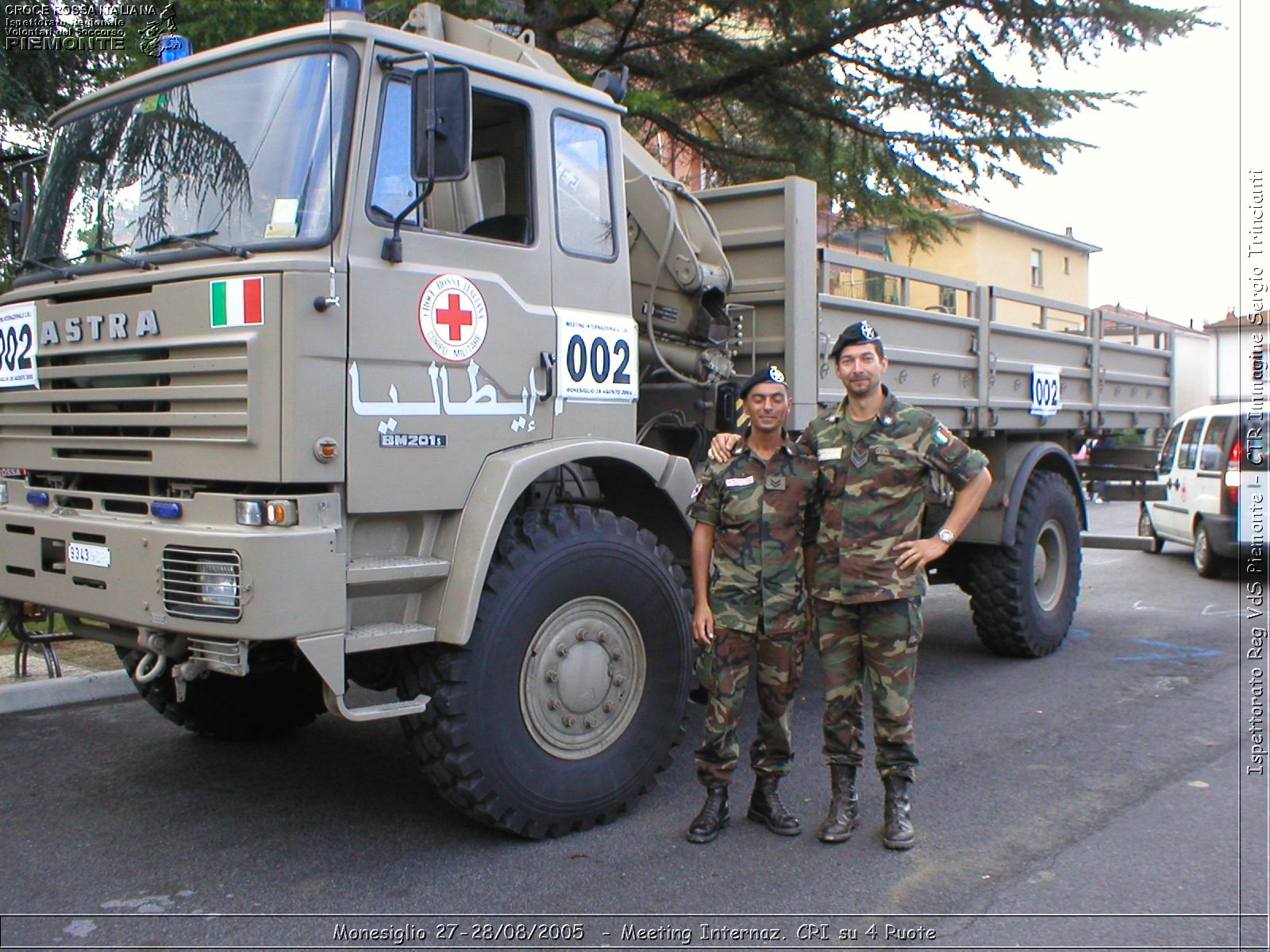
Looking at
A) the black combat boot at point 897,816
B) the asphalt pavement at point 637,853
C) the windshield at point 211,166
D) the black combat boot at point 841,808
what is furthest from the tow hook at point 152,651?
the black combat boot at point 897,816

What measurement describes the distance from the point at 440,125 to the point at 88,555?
1905 millimetres

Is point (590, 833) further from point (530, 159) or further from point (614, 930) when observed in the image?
point (530, 159)

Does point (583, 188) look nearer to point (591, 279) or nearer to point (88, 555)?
point (591, 279)

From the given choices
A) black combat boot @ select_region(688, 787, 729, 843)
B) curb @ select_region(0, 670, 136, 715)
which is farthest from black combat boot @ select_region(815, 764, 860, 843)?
curb @ select_region(0, 670, 136, 715)

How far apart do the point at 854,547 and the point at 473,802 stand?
165 cm

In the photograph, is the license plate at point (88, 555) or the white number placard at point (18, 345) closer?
the license plate at point (88, 555)

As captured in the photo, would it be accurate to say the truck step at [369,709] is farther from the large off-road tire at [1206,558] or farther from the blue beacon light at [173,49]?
the large off-road tire at [1206,558]

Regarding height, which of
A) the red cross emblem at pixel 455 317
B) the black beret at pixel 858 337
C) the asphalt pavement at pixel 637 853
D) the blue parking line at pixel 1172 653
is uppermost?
the red cross emblem at pixel 455 317

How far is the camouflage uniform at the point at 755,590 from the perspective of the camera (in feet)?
14.2

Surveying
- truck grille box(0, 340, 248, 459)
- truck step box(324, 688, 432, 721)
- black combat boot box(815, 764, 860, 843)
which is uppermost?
truck grille box(0, 340, 248, 459)

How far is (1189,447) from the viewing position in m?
11.9

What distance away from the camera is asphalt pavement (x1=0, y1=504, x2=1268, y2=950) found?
3652mm

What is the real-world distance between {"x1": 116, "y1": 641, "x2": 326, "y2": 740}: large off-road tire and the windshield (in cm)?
191

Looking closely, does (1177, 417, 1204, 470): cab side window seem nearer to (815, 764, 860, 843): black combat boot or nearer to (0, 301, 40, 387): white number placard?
(815, 764, 860, 843): black combat boot
